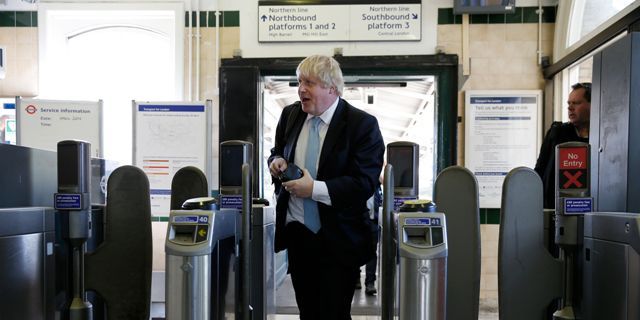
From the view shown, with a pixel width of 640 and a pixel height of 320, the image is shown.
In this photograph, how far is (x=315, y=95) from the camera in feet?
7.51

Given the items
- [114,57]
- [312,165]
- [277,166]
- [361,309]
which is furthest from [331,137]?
[114,57]

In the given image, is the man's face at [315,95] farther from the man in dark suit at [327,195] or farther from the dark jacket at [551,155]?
the dark jacket at [551,155]

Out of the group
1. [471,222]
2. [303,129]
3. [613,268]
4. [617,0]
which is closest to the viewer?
[613,268]

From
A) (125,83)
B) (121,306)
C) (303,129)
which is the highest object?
(125,83)

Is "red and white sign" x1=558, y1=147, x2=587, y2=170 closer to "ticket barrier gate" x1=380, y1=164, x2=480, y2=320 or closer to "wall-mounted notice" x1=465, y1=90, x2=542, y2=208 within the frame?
"ticket barrier gate" x1=380, y1=164, x2=480, y2=320

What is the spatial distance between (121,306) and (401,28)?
11.1 feet

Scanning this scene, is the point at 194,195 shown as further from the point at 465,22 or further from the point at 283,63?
the point at 465,22

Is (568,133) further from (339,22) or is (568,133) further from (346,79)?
(339,22)

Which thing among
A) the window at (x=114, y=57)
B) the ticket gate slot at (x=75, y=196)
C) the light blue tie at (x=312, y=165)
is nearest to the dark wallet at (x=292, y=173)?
the light blue tie at (x=312, y=165)

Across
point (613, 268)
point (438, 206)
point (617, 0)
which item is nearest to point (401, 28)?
point (617, 0)

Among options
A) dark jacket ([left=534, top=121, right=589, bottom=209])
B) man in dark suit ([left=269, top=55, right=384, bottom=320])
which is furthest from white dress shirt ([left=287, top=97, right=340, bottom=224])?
dark jacket ([left=534, top=121, right=589, bottom=209])

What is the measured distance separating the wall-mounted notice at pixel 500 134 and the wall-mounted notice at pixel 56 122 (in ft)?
11.1

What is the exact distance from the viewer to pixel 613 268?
1992mm

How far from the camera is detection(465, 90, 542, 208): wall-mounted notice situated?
496 cm
